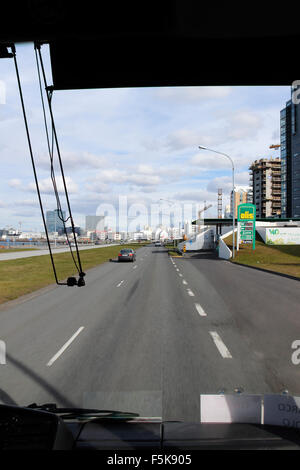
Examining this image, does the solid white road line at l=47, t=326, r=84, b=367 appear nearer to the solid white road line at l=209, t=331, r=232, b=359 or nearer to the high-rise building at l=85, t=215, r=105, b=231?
the solid white road line at l=209, t=331, r=232, b=359

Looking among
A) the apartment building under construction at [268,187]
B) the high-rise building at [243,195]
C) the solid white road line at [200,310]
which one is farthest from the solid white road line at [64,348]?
the high-rise building at [243,195]

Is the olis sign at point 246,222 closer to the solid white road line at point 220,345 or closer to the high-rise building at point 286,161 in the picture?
the solid white road line at point 220,345

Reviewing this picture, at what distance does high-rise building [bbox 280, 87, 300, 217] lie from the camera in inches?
3969

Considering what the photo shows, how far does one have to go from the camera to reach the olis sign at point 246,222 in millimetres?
35688

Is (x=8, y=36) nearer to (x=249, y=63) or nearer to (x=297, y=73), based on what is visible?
(x=249, y=63)

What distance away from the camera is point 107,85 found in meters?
4.53

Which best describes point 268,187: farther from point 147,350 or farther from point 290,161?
point 147,350

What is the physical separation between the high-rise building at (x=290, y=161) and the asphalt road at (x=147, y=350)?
101 metres

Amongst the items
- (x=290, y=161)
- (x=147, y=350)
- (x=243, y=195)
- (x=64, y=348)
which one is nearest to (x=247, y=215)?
(x=147, y=350)

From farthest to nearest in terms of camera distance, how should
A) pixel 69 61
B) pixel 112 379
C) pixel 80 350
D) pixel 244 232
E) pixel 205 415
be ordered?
1. pixel 244 232
2. pixel 80 350
3. pixel 112 379
4. pixel 69 61
5. pixel 205 415

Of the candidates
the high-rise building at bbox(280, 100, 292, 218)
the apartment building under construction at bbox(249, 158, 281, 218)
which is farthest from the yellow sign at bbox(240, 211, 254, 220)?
the apartment building under construction at bbox(249, 158, 281, 218)

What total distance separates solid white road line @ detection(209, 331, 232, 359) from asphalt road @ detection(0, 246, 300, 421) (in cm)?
2
